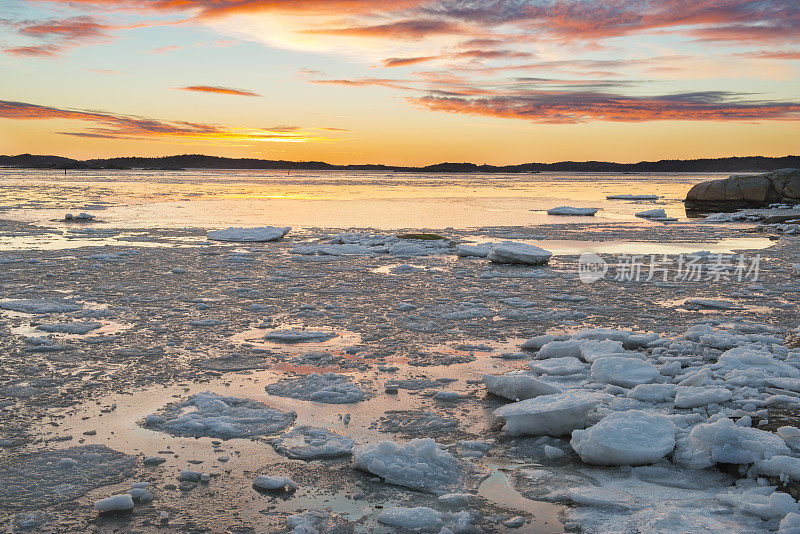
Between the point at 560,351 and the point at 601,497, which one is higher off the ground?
the point at 560,351

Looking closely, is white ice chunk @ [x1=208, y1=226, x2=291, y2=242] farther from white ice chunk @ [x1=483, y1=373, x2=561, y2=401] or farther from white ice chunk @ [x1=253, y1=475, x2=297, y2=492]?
white ice chunk @ [x1=253, y1=475, x2=297, y2=492]

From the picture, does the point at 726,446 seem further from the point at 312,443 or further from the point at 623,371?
the point at 312,443

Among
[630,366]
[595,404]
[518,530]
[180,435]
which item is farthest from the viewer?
[630,366]

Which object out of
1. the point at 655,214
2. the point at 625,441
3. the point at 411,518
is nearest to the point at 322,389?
the point at 411,518

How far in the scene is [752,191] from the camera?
1213 inches

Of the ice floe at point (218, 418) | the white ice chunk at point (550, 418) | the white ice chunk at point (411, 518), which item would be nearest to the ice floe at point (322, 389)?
the ice floe at point (218, 418)

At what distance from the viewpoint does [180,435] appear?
4133 mm

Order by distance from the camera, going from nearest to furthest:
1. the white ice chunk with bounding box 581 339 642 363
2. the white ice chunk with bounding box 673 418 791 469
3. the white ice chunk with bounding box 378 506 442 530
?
the white ice chunk with bounding box 378 506 442 530 < the white ice chunk with bounding box 673 418 791 469 < the white ice chunk with bounding box 581 339 642 363

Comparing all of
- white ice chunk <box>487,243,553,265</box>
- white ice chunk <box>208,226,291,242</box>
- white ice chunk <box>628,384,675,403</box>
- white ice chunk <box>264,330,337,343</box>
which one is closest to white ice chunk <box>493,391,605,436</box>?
white ice chunk <box>628,384,675,403</box>

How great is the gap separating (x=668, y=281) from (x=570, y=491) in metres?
7.90

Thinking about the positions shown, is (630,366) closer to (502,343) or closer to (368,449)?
(502,343)

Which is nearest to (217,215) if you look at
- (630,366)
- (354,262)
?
(354,262)

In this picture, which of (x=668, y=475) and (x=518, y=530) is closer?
(x=518, y=530)

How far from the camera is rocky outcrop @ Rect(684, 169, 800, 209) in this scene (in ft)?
98.3
